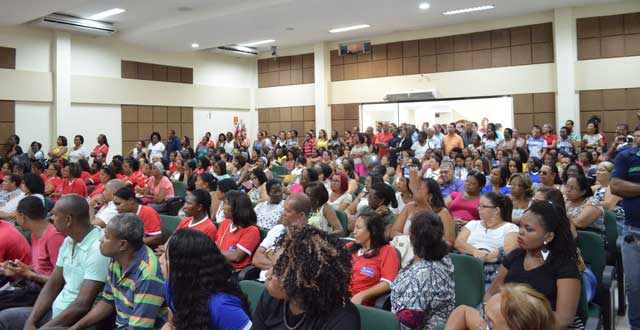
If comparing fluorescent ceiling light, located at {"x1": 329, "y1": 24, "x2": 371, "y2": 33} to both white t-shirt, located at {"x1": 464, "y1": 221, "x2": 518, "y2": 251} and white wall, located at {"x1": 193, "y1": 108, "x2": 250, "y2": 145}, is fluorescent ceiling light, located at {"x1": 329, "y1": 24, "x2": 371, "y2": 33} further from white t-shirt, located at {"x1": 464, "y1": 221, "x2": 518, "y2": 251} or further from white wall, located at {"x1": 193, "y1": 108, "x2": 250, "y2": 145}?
white t-shirt, located at {"x1": 464, "y1": 221, "x2": 518, "y2": 251}

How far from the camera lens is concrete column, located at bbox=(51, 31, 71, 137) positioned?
1232 cm

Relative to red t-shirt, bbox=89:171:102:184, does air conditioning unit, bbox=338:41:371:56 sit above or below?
above

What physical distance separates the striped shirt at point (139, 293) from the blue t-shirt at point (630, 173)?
263 cm

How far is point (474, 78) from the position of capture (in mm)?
12844

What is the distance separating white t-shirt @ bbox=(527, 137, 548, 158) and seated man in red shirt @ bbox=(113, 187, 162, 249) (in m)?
8.09

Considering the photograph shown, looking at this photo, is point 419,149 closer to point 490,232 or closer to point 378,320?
point 490,232

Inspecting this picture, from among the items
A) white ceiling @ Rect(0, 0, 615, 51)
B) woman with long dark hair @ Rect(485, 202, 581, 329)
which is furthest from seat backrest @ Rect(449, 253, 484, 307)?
white ceiling @ Rect(0, 0, 615, 51)

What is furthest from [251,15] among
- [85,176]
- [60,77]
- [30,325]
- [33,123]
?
[30,325]

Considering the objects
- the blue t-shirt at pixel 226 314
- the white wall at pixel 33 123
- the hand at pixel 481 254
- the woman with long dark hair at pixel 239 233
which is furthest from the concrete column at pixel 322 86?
the blue t-shirt at pixel 226 314

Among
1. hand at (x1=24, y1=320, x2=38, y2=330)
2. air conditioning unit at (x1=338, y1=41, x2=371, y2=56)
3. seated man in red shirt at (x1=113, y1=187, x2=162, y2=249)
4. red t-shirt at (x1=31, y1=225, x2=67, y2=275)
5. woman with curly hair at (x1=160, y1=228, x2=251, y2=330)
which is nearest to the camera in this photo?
woman with curly hair at (x1=160, y1=228, x2=251, y2=330)

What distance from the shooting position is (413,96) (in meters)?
13.6

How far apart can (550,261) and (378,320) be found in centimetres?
97

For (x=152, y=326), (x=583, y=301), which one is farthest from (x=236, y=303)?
(x=583, y=301)

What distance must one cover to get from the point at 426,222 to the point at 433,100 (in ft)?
37.0
